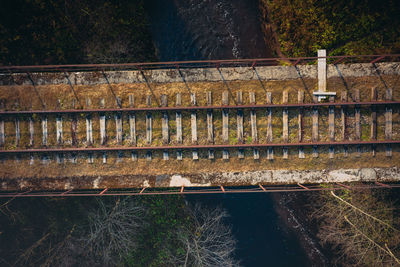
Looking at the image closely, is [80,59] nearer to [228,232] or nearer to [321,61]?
[321,61]

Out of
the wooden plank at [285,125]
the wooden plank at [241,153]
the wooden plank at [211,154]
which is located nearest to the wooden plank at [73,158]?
the wooden plank at [211,154]

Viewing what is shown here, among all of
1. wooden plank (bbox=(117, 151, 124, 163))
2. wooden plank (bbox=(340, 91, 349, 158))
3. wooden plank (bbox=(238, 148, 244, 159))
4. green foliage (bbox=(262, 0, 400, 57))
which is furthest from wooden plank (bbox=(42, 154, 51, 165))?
wooden plank (bbox=(340, 91, 349, 158))

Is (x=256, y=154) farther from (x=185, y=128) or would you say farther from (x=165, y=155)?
(x=165, y=155)

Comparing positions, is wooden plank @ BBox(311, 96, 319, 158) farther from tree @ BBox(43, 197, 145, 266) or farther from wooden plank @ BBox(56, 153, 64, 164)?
wooden plank @ BBox(56, 153, 64, 164)

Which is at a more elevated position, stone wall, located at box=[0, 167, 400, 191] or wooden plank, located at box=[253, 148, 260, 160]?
wooden plank, located at box=[253, 148, 260, 160]

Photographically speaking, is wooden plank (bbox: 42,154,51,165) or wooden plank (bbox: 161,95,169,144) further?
wooden plank (bbox: 42,154,51,165)
